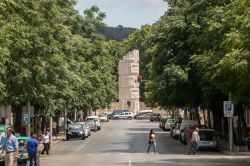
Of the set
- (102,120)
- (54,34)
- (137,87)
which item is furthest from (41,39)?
(137,87)

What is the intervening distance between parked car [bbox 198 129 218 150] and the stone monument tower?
92.7 meters

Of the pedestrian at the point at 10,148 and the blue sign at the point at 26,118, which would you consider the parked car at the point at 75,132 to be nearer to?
the blue sign at the point at 26,118

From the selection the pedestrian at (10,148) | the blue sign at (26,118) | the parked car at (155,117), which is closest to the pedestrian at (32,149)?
the pedestrian at (10,148)

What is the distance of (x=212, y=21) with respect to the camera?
3750cm

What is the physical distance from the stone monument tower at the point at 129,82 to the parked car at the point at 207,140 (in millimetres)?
92701

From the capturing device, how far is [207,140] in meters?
43.2

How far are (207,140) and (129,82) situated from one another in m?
96.7

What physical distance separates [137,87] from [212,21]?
103503mm

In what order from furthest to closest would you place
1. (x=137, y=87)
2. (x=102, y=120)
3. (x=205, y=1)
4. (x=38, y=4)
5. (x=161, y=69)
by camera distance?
(x=137, y=87) → (x=102, y=120) → (x=161, y=69) → (x=205, y=1) → (x=38, y=4)

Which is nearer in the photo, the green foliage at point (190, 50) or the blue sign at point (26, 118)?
the green foliage at point (190, 50)

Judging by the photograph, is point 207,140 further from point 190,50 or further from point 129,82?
point 129,82

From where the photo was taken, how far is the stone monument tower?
452ft

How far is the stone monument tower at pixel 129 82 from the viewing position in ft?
452

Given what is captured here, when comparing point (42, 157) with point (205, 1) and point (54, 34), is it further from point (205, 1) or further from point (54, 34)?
point (205, 1)
